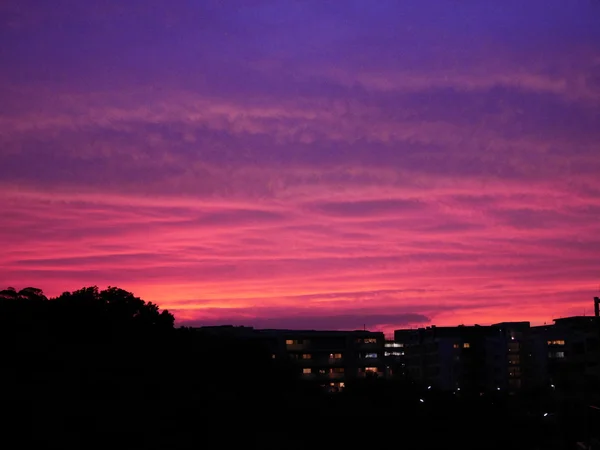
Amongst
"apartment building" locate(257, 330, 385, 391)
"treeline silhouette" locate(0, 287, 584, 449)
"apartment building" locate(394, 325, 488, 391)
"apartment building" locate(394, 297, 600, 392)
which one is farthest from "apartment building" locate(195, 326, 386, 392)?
"treeline silhouette" locate(0, 287, 584, 449)

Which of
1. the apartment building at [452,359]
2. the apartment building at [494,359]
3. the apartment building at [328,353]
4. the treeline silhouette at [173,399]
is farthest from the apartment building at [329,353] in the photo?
the treeline silhouette at [173,399]

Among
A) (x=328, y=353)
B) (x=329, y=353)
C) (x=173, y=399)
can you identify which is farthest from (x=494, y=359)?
(x=173, y=399)

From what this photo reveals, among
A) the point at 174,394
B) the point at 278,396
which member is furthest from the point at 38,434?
the point at 278,396

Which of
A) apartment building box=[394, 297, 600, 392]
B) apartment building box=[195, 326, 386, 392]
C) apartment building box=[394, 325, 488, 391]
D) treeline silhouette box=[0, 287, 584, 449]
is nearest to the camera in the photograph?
treeline silhouette box=[0, 287, 584, 449]

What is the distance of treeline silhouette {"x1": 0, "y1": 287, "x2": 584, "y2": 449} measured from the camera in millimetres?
36031

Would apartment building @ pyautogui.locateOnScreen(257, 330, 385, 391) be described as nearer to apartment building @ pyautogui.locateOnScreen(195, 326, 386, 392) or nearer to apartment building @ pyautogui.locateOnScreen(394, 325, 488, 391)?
apartment building @ pyautogui.locateOnScreen(195, 326, 386, 392)

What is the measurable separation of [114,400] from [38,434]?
7150 millimetres

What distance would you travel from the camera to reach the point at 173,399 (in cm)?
4366

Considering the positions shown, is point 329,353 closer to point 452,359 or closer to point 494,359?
point 452,359

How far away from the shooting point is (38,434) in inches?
1273

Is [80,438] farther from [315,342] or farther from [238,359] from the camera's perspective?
[315,342]

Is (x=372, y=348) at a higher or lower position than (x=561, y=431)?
higher

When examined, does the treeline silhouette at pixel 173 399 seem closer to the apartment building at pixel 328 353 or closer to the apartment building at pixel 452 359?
the apartment building at pixel 452 359

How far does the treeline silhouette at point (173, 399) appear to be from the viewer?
36031 mm
